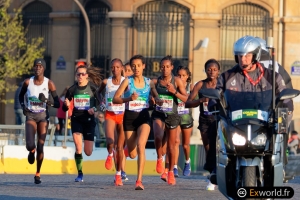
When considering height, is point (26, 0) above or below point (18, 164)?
above

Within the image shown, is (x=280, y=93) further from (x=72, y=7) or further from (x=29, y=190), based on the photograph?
(x=72, y=7)

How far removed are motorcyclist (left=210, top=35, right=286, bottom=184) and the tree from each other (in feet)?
86.6

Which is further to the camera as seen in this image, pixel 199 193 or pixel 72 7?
pixel 72 7

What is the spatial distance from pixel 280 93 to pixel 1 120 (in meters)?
31.4

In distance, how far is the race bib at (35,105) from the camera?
1675 cm

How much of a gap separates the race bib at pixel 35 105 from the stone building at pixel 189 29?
70.7 ft

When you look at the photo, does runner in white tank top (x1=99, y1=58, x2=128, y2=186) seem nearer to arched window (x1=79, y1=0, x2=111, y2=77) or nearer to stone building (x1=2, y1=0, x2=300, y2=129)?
stone building (x1=2, y1=0, x2=300, y2=129)

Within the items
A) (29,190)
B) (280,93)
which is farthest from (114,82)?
(280,93)

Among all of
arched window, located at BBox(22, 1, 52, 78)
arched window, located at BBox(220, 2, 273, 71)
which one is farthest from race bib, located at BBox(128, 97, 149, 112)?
arched window, located at BBox(22, 1, 52, 78)

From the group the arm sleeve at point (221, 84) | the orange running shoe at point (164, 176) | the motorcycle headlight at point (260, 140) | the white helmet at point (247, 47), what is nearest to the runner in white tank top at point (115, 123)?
the orange running shoe at point (164, 176)

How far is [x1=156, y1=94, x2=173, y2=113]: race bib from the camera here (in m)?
16.3

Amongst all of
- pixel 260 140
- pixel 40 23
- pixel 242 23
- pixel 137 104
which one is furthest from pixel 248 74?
pixel 40 23

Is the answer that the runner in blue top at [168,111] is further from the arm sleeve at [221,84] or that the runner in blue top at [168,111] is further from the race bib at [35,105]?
the arm sleeve at [221,84]

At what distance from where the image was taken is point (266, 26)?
38.7 m
